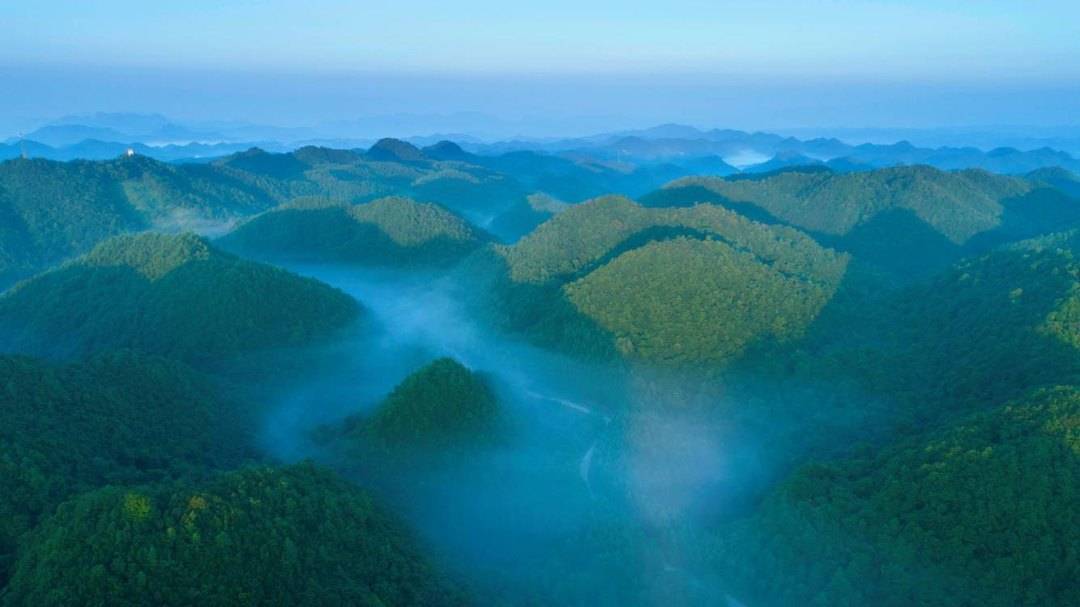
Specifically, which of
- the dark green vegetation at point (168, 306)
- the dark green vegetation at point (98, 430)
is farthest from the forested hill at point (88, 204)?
the dark green vegetation at point (98, 430)

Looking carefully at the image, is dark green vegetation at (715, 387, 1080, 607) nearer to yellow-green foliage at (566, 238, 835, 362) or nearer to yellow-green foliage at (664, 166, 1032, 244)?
Answer: yellow-green foliage at (566, 238, 835, 362)

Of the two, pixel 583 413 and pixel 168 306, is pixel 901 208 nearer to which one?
pixel 583 413

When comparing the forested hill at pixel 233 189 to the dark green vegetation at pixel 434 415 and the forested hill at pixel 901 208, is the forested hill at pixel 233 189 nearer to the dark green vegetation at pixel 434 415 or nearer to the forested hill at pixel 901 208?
the forested hill at pixel 901 208

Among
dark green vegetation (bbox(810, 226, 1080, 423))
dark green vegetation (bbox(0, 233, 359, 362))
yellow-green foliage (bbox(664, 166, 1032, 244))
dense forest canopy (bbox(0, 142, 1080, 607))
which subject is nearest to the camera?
dense forest canopy (bbox(0, 142, 1080, 607))

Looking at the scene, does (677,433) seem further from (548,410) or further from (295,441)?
(295,441)

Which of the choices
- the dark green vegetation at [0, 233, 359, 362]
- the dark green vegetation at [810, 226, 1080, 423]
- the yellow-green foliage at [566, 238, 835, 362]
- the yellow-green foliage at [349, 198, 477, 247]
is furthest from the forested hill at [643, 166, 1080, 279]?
the dark green vegetation at [0, 233, 359, 362]

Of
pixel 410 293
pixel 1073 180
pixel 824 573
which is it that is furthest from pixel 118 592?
pixel 1073 180

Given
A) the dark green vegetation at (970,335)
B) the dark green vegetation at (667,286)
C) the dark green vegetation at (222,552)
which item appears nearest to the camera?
the dark green vegetation at (222,552)
